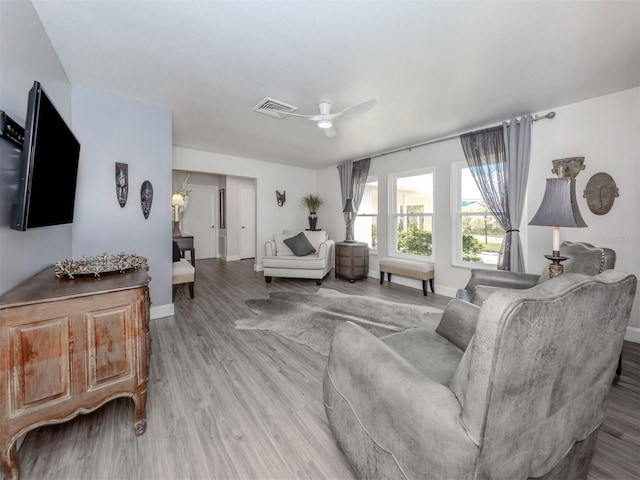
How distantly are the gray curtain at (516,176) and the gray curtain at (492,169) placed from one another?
0.19 feet

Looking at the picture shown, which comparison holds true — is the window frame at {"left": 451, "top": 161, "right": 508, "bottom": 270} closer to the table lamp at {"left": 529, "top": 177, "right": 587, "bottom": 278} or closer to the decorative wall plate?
the table lamp at {"left": 529, "top": 177, "right": 587, "bottom": 278}

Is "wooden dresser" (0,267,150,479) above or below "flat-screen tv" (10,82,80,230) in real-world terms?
below

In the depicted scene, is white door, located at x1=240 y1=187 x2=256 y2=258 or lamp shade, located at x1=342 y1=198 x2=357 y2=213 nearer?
lamp shade, located at x1=342 y1=198 x2=357 y2=213

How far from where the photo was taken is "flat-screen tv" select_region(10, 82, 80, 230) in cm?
126

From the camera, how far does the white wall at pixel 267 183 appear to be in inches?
201

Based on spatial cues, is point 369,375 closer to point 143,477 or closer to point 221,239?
point 143,477

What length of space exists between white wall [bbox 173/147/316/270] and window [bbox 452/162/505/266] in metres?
3.27

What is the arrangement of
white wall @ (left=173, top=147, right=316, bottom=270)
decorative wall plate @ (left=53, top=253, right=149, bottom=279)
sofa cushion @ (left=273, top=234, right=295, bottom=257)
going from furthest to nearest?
sofa cushion @ (left=273, top=234, right=295, bottom=257)
white wall @ (left=173, top=147, right=316, bottom=270)
decorative wall plate @ (left=53, top=253, right=149, bottom=279)

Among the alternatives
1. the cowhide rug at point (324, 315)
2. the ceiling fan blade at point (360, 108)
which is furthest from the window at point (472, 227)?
the ceiling fan blade at point (360, 108)

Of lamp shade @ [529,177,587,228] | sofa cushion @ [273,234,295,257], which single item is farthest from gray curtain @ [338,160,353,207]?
lamp shade @ [529,177,587,228]

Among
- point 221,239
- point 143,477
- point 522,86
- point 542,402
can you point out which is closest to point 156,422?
point 143,477

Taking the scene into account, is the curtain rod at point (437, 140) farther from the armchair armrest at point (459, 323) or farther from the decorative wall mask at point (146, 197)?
the decorative wall mask at point (146, 197)

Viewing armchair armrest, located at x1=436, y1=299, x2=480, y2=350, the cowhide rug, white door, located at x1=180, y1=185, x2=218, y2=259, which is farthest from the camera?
white door, located at x1=180, y1=185, x2=218, y2=259

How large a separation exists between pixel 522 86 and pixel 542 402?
2912 mm
